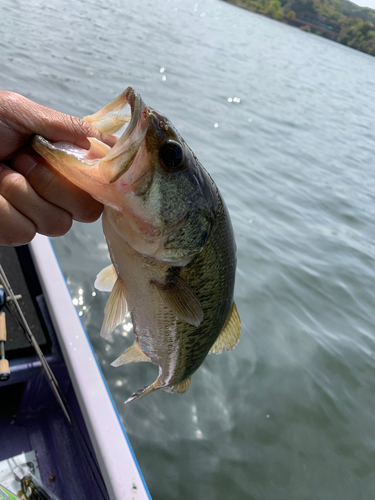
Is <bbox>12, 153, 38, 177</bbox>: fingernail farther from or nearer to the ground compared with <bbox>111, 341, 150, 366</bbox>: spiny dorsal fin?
farther from the ground

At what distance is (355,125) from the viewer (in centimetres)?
1655

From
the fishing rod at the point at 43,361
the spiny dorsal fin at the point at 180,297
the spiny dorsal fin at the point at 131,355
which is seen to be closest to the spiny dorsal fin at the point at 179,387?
the spiny dorsal fin at the point at 131,355

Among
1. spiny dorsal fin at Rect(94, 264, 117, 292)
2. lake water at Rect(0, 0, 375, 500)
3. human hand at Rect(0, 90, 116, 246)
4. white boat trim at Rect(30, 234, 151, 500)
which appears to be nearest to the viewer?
human hand at Rect(0, 90, 116, 246)

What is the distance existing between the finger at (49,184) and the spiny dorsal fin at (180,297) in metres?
0.50

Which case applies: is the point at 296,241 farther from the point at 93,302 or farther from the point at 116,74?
the point at 116,74

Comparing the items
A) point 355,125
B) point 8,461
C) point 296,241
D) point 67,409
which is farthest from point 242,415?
point 355,125

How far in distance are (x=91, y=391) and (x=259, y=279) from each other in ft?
13.0

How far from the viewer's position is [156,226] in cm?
153

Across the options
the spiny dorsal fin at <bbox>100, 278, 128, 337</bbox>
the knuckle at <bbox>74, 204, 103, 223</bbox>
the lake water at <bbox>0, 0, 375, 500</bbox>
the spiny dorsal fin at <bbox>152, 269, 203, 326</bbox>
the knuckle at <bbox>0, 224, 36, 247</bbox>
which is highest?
the knuckle at <bbox>74, 204, 103, 223</bbox>

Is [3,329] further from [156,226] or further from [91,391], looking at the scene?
[156,226]

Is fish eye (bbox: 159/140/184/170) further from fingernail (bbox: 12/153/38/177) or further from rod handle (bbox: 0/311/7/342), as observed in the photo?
rod handle (bbox: 0/311/7/342)

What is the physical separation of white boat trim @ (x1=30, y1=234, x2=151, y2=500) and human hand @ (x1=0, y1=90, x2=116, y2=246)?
167cm

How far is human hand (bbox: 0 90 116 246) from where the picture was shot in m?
1.46

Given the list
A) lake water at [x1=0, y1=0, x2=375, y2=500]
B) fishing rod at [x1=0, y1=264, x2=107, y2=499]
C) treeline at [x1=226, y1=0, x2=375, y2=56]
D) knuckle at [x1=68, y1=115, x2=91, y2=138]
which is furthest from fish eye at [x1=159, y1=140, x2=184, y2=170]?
treeline at [x1=226, y1=0, x2=375, y2=56]
